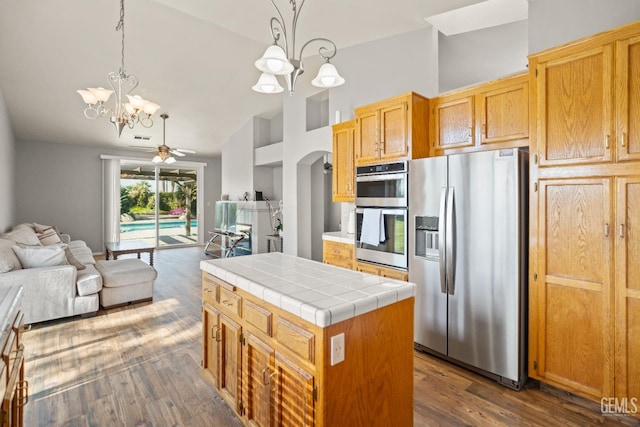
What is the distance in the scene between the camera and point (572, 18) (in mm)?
2428

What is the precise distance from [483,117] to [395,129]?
0.76 metres

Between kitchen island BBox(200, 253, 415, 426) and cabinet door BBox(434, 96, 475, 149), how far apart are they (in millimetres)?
1809

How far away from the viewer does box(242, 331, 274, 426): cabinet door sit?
1.53 meters

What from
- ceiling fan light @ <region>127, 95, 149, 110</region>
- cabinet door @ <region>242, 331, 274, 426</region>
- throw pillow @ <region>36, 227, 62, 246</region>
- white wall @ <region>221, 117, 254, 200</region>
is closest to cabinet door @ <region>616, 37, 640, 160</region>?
cabinet door @ <region>242, 331, 274, 426</region>

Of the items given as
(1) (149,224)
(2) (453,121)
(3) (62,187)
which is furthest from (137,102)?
(1) (149,224)

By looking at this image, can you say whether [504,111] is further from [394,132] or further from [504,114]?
[394,132]

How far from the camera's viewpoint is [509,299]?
7.43ft

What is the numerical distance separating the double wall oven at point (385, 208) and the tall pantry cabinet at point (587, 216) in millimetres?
1004

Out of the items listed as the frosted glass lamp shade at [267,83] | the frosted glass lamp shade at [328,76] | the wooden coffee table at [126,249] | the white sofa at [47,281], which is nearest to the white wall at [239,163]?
the wooden coffee table at [126,249]

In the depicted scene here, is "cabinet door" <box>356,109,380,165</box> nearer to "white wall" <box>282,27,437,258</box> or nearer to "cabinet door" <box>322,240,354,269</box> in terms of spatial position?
"white wall" <box>282,27,437,258</box>

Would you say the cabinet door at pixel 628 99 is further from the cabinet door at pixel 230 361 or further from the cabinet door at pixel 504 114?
the cabinet door at pixel 230 361

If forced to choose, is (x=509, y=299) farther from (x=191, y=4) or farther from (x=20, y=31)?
(x=20, y=31)

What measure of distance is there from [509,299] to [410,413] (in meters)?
1.17

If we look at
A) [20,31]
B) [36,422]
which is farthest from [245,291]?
[20,31]
